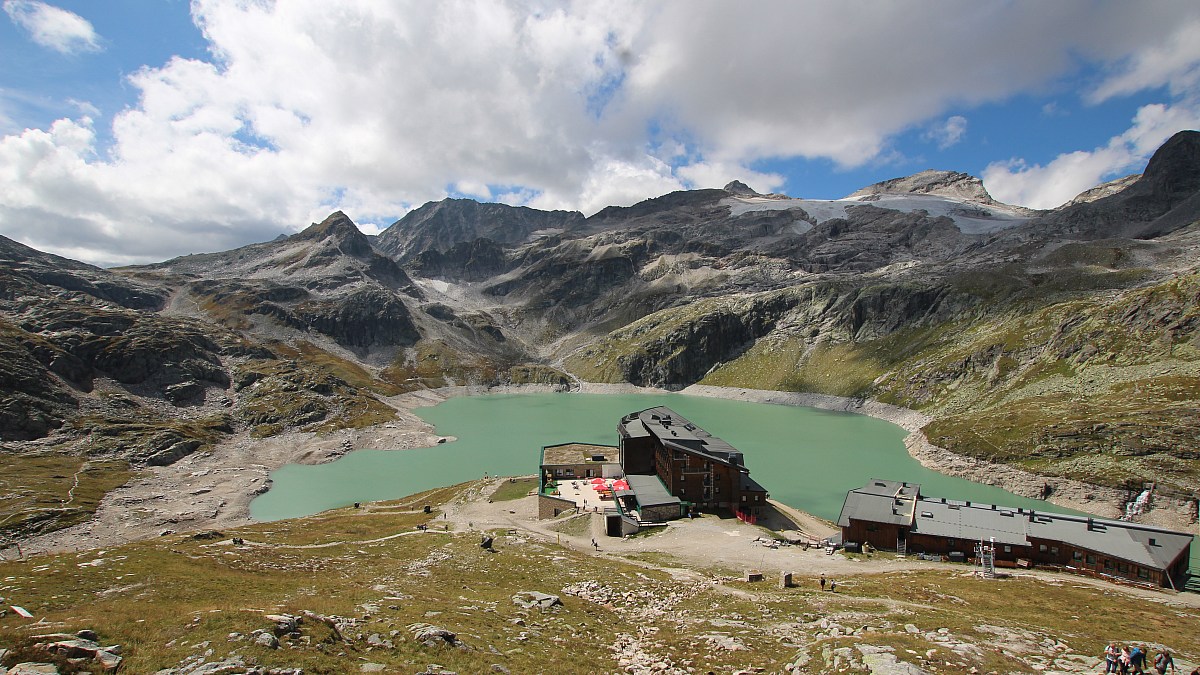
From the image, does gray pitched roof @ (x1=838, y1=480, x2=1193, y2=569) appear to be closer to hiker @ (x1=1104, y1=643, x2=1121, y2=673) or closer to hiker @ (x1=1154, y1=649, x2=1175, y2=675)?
hiker @ (x1=1154, y1=649, x2=1175, y2=675)

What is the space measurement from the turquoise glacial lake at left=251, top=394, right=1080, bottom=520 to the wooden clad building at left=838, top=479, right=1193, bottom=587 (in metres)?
16.7

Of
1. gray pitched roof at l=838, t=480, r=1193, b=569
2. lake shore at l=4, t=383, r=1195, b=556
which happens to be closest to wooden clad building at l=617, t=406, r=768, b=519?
gray pitched roof at l=838, t=480, r=1193, b=569

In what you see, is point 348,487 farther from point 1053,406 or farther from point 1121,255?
point 1121,255

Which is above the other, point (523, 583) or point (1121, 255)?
point (1121, 255)

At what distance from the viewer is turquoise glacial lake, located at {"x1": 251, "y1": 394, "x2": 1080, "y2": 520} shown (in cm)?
7406

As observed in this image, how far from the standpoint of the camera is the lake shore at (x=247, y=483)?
6244 centimetres

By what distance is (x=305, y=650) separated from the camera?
45.8 feet

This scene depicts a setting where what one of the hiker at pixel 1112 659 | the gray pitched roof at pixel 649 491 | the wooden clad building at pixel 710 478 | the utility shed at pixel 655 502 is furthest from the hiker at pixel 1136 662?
the gray pitched roof at pixel 649 491

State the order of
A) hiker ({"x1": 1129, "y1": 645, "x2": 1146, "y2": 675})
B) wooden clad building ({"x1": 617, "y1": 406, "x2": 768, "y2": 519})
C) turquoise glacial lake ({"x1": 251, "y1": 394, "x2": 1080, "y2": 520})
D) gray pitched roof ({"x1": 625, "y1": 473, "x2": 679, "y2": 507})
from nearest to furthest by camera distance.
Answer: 1. hiker ({"x1": 1129, "y1": 645, "x2": 1146, "y2": 675})
2. gray pitched roof ({"x1": 625, "y1": 473, "x2": 679, "y2": 507})
3. wooden clad building ({"x1": 617, "y1": 406, "x2": 768, "y2": 519})
4. turquoise glacial lake ({"x1": 251, "y1": 394, "x2": 1080, "y2": 520})

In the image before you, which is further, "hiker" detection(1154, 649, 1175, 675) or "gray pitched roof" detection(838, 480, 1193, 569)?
"gray pitched roof" detection(838, 480, 1193, 569)

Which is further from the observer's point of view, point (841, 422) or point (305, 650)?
point (841, 422)

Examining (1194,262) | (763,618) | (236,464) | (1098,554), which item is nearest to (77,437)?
(236,464)

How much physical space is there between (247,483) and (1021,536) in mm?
104857

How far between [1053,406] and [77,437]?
175033 mm
